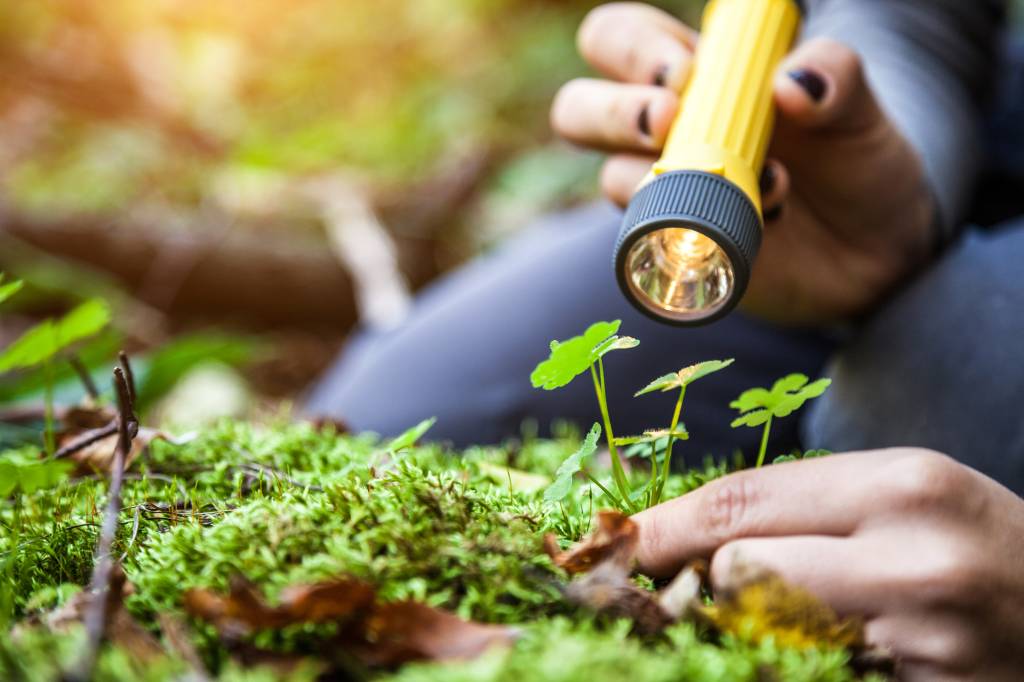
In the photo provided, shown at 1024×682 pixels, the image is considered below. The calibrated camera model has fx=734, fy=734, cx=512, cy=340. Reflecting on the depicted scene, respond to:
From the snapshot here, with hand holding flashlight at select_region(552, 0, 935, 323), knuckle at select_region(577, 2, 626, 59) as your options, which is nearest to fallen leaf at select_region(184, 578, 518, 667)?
hand holding flashlight at select_region(552, 0, 935, 323)

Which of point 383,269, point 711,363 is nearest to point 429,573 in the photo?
point 711,363

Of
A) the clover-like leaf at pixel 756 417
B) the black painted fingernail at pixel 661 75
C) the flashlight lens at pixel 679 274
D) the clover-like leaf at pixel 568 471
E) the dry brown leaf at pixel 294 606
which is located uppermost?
the black painted fingernail at pixel 661 75

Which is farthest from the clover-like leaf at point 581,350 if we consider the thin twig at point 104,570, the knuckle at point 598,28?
the knuckle at point 598,28

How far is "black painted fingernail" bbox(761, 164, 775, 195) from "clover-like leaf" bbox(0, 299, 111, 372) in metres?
0.77

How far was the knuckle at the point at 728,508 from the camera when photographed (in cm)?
52

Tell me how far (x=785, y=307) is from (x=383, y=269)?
1913 millimetres

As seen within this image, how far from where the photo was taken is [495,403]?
169 cm

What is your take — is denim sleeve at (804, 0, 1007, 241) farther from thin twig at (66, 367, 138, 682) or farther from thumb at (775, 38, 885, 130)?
thin twig at (66, 367, 138, 682)

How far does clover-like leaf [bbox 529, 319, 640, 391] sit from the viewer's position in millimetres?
560

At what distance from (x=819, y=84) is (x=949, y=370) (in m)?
0.48

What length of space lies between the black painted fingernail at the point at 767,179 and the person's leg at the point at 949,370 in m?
0.43

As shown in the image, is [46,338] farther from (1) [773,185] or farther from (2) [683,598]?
(1) [773,185]

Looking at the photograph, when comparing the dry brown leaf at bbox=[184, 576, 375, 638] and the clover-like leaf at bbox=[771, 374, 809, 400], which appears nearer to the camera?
the dry brown leaf at bbox=[184, 576, 375, 638]

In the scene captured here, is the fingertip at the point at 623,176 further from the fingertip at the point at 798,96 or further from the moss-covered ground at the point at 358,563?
the moss-covered ground at the point at 358,563
